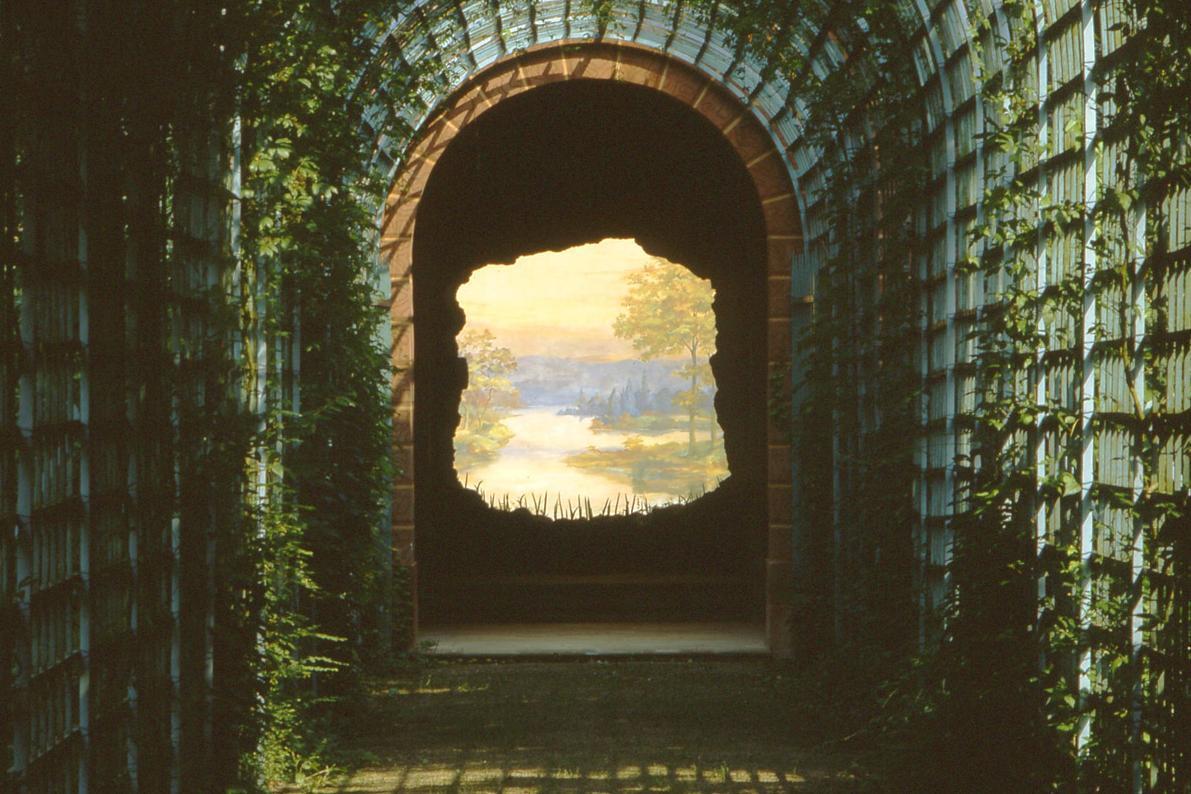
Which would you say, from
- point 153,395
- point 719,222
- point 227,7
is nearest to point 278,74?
point 227,7

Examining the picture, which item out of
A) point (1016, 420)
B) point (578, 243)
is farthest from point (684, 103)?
point (578, 243)

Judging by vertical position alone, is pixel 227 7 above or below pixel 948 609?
above

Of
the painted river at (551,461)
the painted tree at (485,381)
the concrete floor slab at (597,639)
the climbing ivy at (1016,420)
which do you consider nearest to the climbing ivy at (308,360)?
the climbing ivy at (1016,420)

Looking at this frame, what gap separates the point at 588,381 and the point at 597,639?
17.5 m

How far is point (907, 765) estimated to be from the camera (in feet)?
21.9

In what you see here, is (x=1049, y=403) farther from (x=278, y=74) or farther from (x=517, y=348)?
(x=517, y=348)

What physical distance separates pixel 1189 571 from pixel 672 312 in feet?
89.2

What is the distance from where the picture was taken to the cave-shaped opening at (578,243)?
1462 centimetres

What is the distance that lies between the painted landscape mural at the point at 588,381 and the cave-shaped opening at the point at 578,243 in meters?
10.6

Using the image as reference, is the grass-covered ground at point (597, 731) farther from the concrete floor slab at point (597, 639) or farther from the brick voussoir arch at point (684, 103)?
the brick voussoir arch at point (684, 103)

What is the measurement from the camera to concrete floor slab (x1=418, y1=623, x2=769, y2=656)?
11.7 m

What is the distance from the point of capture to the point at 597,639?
12.5 metres

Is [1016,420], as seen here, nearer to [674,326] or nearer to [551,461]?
[551,461]

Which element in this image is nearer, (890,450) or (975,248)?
(975,248)
